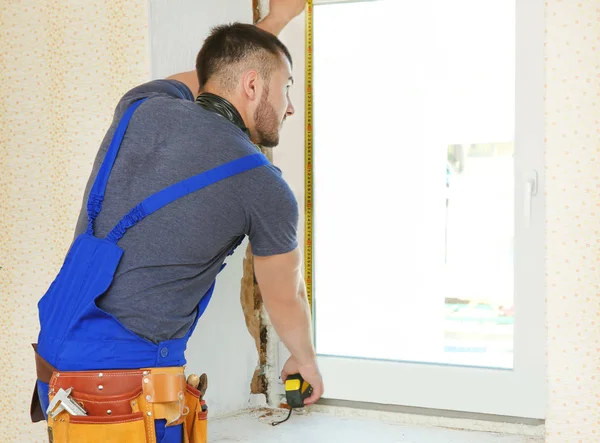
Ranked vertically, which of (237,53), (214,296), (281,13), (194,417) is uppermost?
(281,13)

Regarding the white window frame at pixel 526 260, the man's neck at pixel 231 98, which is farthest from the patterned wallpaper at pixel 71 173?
the man's neck at pixel 231 98

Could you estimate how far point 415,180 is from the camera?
6.96 ft

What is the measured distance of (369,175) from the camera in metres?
2.18

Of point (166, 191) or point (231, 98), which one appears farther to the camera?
point (231, 98)

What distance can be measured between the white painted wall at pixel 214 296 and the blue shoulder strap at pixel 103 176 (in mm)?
652

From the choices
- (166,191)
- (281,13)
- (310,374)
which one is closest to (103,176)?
(166,191)

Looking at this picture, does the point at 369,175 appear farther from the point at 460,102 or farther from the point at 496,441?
the point at 496,441

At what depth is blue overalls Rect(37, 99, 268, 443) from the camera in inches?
52.7

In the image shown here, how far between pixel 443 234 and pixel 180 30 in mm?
953

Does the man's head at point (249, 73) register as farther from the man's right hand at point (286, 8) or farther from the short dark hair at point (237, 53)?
the man's right hand at point (286, 8)

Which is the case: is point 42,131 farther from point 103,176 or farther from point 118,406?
point 118,406

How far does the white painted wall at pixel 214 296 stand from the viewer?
204cm

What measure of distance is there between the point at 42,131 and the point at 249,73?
3.25 ft

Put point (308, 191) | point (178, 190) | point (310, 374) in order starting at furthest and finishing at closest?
point (308, 191)
point (310, 374)
point (178, 190)
